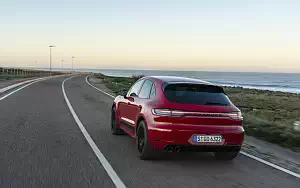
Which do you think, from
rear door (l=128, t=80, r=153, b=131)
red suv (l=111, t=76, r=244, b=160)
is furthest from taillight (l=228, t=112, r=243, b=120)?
rear door (l=128, t=80, r=153, b=131)

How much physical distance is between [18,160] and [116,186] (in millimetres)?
2183

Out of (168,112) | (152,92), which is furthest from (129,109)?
(168,112)

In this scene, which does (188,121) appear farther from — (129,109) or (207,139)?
Answer: (129,109)

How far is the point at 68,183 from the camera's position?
4945mm

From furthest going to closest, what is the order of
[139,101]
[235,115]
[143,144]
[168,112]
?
1. [139,101]
2. [143,144]
3. [235,115]
4. [168,112]

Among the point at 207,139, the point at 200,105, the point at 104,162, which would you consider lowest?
the point at 104,162

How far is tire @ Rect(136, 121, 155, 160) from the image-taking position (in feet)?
20.9

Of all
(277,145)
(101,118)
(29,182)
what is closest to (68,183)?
(29,182)

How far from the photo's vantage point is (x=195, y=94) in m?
Answer: 6.44

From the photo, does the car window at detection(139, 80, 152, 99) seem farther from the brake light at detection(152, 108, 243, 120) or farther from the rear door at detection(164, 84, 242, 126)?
the brake light at detection(152, 108, 243, 120)

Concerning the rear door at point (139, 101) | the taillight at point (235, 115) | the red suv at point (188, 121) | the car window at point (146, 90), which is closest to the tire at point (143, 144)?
the red suv at point (188, 121)

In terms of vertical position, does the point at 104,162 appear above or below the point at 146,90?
below

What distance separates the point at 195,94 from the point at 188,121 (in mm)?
628

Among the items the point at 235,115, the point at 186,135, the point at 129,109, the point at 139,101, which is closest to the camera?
the point at 186,135
